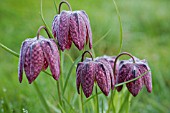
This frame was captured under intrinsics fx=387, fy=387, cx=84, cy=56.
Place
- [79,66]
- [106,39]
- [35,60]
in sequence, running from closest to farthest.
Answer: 1. [35,60]
2. [79,66]
3. [106,39]

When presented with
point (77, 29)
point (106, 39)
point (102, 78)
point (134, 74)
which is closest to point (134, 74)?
point (134, 74)

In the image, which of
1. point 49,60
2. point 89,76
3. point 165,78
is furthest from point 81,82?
point 165,78

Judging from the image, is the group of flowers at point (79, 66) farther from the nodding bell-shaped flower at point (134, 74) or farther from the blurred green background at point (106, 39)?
the blurred green background at point (106, 39)

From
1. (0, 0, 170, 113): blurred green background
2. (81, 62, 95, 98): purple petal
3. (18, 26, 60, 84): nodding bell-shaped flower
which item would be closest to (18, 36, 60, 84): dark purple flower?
(18, 26, 60, 84): nodding bell-shaped flower

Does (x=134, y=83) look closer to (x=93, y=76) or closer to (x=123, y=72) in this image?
(x=123, y=72)

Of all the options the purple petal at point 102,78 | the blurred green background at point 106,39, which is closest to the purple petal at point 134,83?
the purple petal at point 102,78

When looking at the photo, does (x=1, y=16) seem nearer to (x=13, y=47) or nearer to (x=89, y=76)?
(x=13, y=47)
